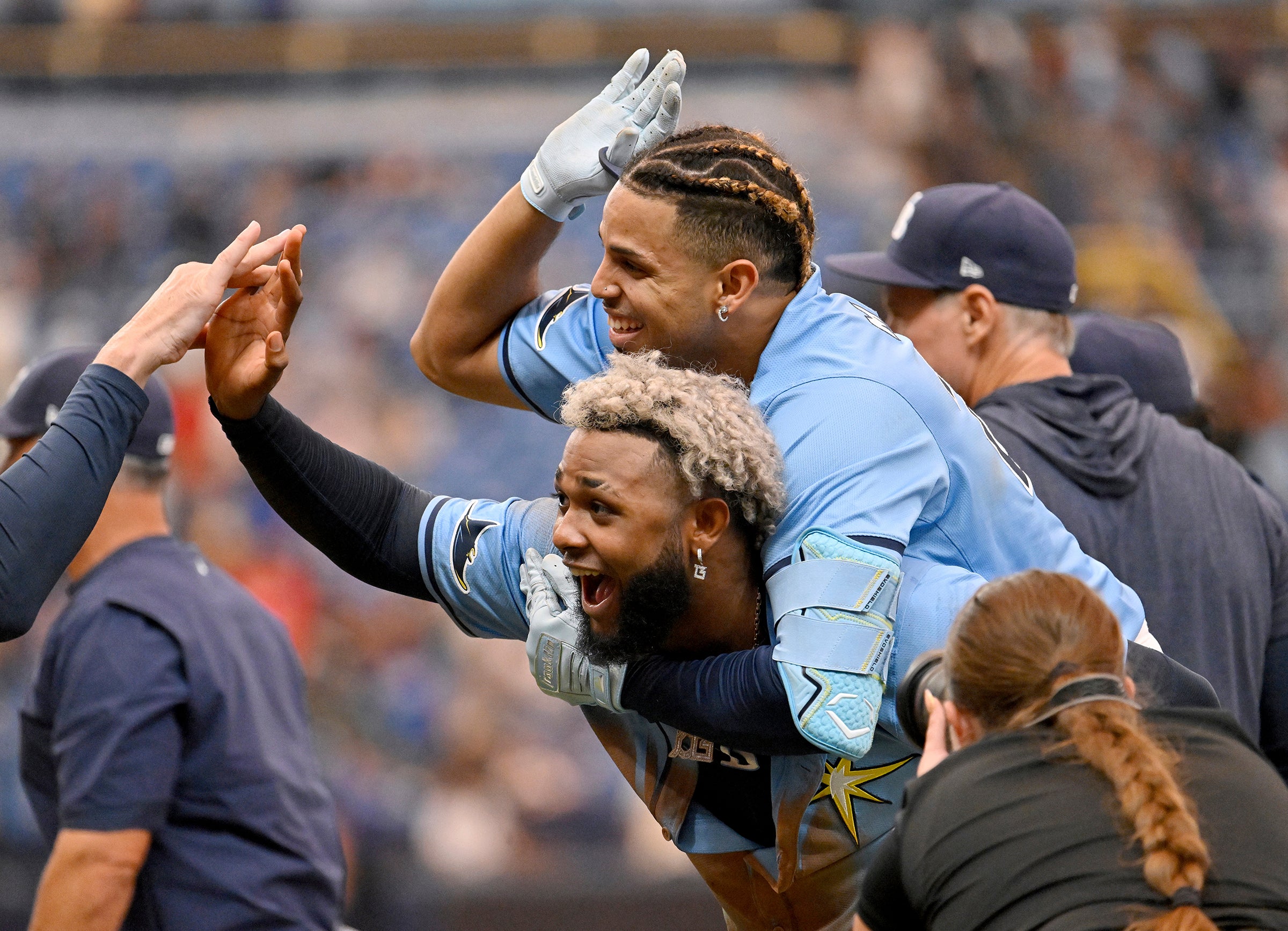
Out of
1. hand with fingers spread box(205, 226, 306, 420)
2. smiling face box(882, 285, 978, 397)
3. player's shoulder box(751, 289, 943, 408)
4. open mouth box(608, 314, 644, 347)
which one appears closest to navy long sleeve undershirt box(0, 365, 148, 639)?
hand with fingers spread box(205, 226, 306, 420)

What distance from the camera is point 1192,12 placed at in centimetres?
1200

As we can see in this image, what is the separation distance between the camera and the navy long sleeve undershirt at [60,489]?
243cm

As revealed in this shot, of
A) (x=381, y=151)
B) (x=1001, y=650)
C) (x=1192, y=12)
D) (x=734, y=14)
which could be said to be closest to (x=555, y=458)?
(x=381, y=151)

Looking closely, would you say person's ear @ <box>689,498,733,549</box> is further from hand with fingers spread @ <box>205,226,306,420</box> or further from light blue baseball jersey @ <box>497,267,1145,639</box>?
hand with fingers spread @ <box>205,226,306,420</box>

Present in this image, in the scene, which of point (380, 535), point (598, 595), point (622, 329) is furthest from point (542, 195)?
point (598, 595)

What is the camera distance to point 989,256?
12.0 feet

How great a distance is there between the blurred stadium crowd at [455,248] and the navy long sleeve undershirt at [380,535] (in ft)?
14.9

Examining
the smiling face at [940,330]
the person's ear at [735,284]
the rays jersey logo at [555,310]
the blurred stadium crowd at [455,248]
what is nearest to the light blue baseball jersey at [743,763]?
the rays jersey logo at [555,310]

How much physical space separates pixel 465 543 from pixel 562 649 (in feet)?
1.05

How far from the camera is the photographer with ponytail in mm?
1888

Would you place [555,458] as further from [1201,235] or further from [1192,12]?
[1192,12]

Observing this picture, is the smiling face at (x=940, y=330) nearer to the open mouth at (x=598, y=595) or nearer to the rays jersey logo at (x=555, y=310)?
the rays jersey logo at (x=555, y=310)

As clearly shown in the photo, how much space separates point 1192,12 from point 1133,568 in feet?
32.8

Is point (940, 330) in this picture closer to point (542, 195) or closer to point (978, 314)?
point (978, 314)
